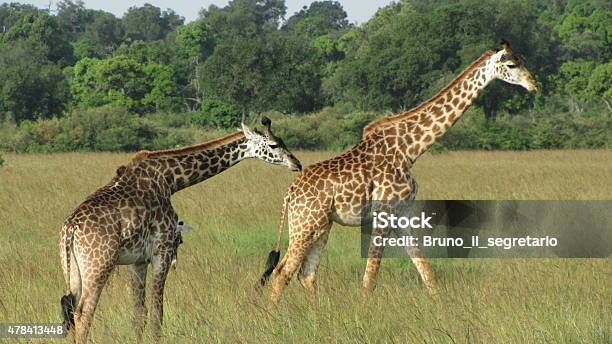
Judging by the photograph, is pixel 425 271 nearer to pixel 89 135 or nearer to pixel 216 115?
pixel 89 135

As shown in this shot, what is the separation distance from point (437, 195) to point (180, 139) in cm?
2175

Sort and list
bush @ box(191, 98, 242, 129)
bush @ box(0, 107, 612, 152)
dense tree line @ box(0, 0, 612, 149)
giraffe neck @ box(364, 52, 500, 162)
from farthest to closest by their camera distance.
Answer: dense tree line @ box(0, 0, 612, 149) → bush @ box(191, 98, 242, 129) → bush @ box(0, 107, 612, 152) → giraffe neck @ box(364, 52, 500, 162)

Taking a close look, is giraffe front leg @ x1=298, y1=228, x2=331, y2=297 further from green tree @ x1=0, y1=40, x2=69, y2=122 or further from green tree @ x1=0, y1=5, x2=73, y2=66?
green tree @ x1=0, y1=5, x2=73, y2=66

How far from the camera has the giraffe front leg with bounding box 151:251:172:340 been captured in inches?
287

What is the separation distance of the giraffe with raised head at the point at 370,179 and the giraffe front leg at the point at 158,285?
1.33 m

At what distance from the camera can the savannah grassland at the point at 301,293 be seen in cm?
730

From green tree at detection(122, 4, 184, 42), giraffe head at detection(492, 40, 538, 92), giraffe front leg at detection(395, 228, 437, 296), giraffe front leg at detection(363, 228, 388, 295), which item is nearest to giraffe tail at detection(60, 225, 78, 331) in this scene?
giraffe front leg at detection(363, 228, 388, 295)

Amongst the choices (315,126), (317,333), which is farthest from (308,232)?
(315,126)

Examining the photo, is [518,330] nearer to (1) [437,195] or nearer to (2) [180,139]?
(1) [437,195]

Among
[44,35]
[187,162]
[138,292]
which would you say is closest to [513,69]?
[187,162]

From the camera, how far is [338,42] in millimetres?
98312

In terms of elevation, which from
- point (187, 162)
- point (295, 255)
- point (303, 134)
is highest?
point (187, 162)

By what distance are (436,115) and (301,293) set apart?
2133 millimetres

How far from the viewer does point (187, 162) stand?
8.05 meters
